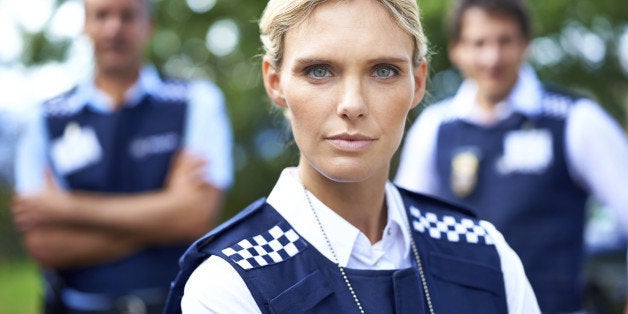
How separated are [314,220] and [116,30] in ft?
7.29

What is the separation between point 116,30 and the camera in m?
4.29

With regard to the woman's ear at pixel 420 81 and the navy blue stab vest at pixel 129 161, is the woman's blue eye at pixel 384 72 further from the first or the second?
the navy blue stab vest at pixel 129 161

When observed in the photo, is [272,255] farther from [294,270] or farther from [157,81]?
[157,81]

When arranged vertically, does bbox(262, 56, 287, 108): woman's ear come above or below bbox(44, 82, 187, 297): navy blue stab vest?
above

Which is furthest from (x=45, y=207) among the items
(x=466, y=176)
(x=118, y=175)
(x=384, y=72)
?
(x=384, y=72)

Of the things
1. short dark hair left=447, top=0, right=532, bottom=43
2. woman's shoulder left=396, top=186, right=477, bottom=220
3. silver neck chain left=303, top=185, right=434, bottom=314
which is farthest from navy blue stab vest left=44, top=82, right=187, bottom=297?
silver neck chain left=303, top=185, right=434, bottom=314

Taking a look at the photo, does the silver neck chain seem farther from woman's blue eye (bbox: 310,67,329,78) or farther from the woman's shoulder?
woman's blue eye (bbox: 310,67,329,78)

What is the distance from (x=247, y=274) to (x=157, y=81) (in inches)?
99.0

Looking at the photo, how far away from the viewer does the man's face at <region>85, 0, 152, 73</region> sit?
4301 millimetres

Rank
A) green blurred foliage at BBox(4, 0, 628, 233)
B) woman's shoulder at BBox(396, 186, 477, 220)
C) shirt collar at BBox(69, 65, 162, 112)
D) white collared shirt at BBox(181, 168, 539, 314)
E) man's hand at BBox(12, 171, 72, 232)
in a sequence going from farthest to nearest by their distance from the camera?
green blurred foliage at BBox(4, 0, 628, 233) → shirt collar at BBox(69, 65, 162, 112) → man's hand at BBox(12, 171, 72, 232) → woman's shoulder at BBox(396, 186, 477, 220) → white collared shirt at BBox(181, 168, 539, 314)

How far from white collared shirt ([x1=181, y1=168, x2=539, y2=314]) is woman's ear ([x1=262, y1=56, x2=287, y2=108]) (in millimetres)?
189

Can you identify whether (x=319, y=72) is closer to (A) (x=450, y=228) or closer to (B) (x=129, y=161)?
(A) (x=450, y=228)

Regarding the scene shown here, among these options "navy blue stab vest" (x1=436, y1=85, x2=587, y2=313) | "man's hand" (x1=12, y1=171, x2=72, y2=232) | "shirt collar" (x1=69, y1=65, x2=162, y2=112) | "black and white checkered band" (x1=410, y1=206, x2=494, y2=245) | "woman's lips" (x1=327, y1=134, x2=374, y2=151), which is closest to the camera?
"woman's lips" (x1=327, y1=134, x2=374, y2=151)

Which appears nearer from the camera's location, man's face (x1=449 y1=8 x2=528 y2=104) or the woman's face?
the woman's face
